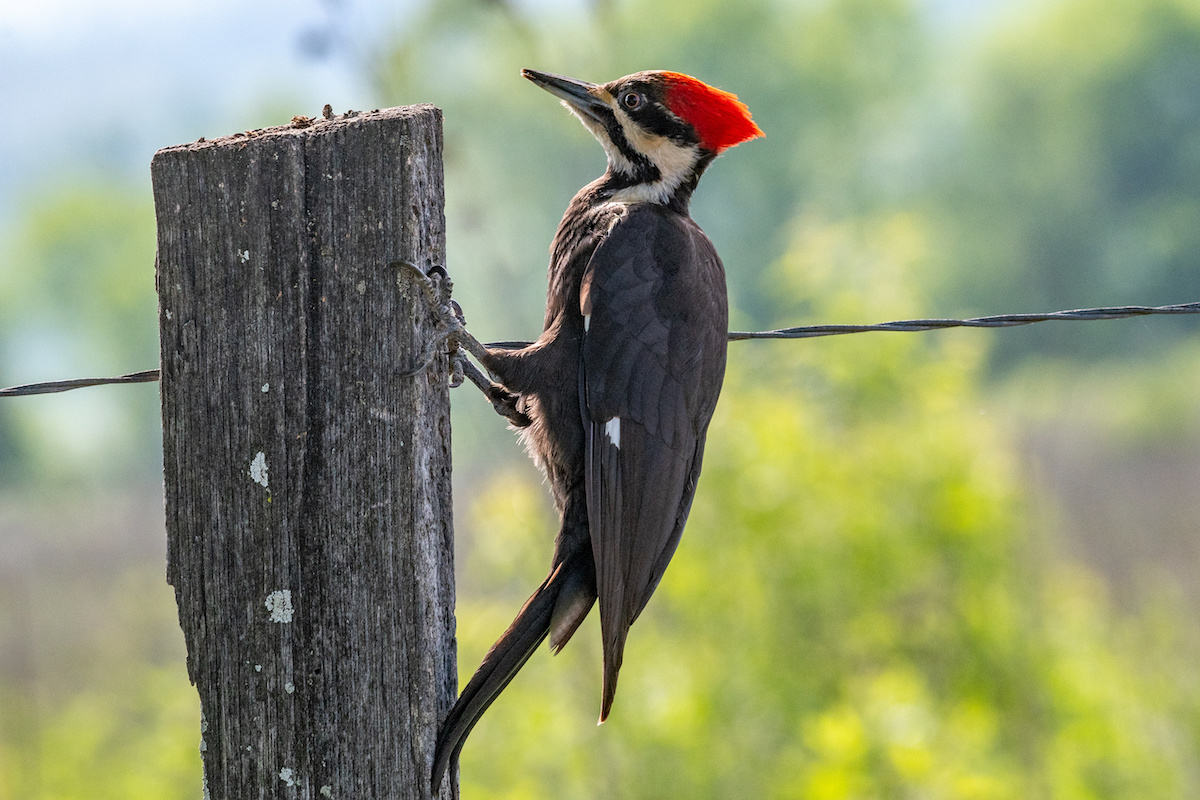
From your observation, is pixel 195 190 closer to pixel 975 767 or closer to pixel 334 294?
pixel 334 294

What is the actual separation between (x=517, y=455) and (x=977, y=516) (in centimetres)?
219

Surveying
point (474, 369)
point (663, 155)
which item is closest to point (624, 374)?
point (474, 369)

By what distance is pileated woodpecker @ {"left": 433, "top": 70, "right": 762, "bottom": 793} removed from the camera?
207 cm

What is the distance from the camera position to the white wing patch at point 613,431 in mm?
2232

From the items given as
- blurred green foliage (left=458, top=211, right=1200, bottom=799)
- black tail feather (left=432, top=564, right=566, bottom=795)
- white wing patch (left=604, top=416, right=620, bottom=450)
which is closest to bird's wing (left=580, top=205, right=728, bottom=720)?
white wing patch (left=604, top=416, right=620, bottom=450)

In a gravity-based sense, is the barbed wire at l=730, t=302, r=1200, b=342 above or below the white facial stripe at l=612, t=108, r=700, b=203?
below

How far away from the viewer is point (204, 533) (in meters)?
1.61

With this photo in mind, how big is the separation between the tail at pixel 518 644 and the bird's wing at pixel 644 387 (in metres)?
0.07

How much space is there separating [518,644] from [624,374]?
690 millimetres

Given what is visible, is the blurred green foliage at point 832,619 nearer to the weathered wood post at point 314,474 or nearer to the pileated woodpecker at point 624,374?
the pileated woodpecker at point 624,374

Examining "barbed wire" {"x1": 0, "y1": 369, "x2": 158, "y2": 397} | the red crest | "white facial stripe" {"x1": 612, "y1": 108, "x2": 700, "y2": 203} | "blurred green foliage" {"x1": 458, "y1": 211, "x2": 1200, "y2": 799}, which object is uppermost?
the red crest

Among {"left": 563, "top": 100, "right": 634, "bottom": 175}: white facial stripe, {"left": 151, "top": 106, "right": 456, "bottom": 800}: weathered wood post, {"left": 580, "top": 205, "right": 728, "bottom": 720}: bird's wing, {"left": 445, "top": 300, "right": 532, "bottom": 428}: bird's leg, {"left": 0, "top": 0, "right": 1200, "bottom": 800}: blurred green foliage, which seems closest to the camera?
{"left": 151, "top": 106, "right": 456, "bottom": 800}: weathered wood post

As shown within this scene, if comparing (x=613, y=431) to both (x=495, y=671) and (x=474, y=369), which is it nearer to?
(x=474, y=369)

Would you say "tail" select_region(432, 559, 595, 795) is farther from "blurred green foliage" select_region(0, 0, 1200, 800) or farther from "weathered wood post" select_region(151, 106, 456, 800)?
"blurred green foliage" select_region(0, 0, 1200, 800)
